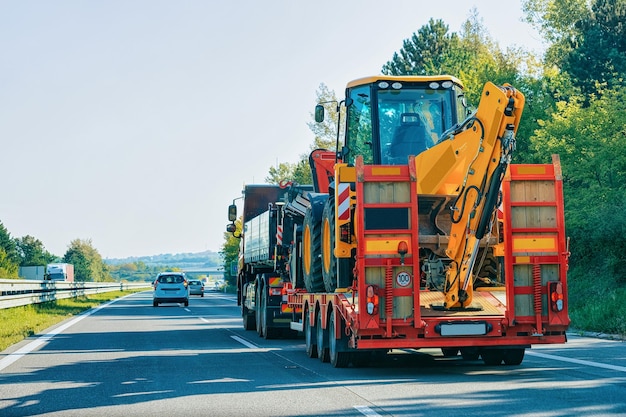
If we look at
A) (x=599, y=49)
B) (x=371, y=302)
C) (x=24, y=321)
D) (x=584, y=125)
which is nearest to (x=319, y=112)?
(x=371, y=302)

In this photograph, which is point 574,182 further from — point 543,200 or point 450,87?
point 543,200

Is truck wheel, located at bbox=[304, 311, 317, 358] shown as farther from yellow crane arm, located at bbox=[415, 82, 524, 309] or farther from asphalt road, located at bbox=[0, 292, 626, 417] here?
yellow crane arm, located at bbox=[415, 82, 524, 309]

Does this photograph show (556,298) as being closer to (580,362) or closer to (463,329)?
(463,329)

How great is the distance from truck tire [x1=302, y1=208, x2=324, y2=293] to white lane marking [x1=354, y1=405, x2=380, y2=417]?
5.60 metres

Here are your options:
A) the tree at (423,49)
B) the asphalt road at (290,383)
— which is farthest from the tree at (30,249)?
the asphalt road at (290,383)

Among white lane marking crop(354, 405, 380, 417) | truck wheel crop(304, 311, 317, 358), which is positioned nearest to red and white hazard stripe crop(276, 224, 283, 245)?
truck wheel crop(304, 311, 317, 358)

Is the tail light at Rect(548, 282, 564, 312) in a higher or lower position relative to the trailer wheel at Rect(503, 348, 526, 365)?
higher

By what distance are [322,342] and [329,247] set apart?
1355mm

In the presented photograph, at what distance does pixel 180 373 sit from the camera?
12430 millimetres

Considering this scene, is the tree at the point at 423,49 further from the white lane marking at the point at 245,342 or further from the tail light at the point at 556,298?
the tail light at the point at 556,298

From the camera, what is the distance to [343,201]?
41.1 ft

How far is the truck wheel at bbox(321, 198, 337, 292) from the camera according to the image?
1299cm

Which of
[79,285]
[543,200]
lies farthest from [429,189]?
[79,285]

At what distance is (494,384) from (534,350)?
5.17 metres
